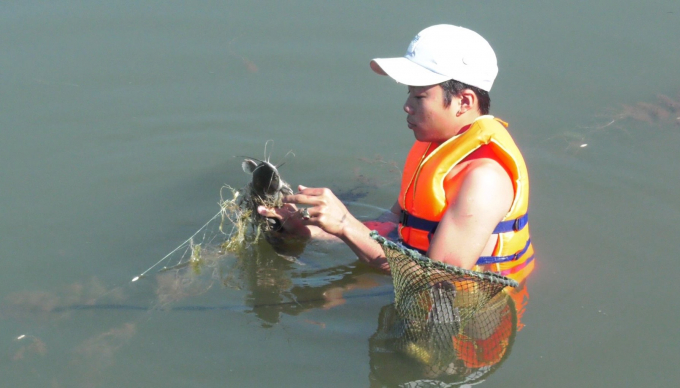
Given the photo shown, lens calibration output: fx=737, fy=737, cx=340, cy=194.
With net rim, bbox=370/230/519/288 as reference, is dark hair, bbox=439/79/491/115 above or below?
above

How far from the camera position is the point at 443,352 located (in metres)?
4.67

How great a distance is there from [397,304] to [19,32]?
19.6 feet

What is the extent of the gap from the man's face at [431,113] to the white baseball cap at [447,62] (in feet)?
0.30

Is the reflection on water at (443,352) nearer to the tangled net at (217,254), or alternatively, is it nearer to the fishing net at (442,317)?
the fishing net at (442,317)

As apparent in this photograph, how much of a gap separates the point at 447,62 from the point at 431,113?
0.33 m

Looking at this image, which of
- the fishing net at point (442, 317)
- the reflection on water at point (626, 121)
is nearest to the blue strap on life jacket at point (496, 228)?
the fishing net at point (442, 317)

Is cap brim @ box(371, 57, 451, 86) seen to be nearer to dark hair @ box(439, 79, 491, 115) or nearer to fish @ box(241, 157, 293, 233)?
dark hair @ box(439, 79, 491, 115)

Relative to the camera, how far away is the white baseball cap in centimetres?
412

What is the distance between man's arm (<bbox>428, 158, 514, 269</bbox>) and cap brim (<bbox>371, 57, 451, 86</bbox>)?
56cm

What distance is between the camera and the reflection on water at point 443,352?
463 centimetres

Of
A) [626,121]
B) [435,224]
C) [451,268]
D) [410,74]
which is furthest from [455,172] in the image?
[626,121]

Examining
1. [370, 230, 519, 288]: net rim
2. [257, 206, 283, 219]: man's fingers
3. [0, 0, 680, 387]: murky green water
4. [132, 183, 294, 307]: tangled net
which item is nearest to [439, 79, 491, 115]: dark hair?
[370, 230, 519, 288]: net rim

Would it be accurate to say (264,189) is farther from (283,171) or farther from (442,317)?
(283,171)

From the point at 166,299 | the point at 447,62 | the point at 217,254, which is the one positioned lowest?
the point at 166,299
